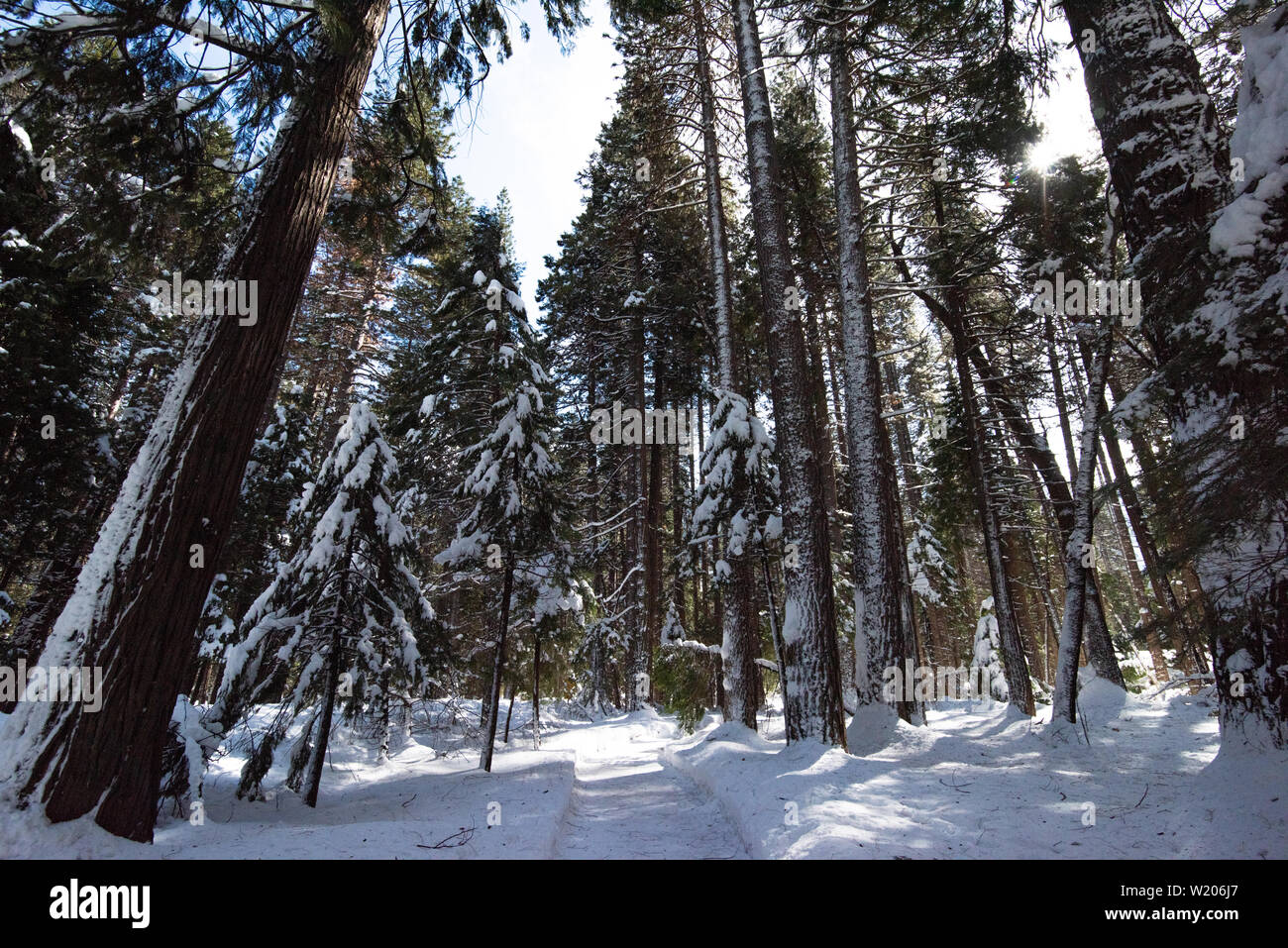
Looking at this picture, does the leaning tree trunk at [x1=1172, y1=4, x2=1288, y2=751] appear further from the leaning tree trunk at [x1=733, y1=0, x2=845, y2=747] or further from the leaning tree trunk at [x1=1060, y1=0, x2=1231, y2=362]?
the leaning tree trunk at [x1=733, y1=0, x2=845, y2=747]

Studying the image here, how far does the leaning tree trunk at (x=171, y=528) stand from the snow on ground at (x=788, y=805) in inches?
11.3

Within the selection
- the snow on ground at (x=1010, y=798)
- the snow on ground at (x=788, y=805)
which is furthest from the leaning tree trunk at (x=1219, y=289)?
the snow on ground at (x=788, y=805)

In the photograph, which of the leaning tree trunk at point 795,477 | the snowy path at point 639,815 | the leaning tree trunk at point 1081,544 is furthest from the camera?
the leaning tree trunk at point 795,477

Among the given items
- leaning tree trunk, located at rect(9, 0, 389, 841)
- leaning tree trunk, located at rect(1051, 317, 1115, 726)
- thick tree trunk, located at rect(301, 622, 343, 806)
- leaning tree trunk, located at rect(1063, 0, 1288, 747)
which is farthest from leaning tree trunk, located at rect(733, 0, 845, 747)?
leaning tree trunk, located at rect(9, 0, 389, 841)

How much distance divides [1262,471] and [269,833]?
20.8 feet

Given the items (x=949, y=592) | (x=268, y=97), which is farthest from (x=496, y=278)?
(x=949, y=592)

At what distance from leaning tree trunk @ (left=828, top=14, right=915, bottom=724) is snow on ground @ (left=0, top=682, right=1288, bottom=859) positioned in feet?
3.56

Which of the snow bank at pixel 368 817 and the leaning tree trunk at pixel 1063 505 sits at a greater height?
the leaning tree trunk at pixel 1063 505

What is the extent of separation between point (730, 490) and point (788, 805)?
421 centimetres

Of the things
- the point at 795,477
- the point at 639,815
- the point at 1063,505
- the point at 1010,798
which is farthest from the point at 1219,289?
the point at 1063,505

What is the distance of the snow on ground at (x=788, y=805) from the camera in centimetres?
301

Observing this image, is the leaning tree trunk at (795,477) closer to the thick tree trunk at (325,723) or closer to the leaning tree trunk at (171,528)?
the thick tree trunk at (325,723)

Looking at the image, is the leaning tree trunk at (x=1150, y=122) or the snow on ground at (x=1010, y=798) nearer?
the snow on ground at (x=1010, y=798)
